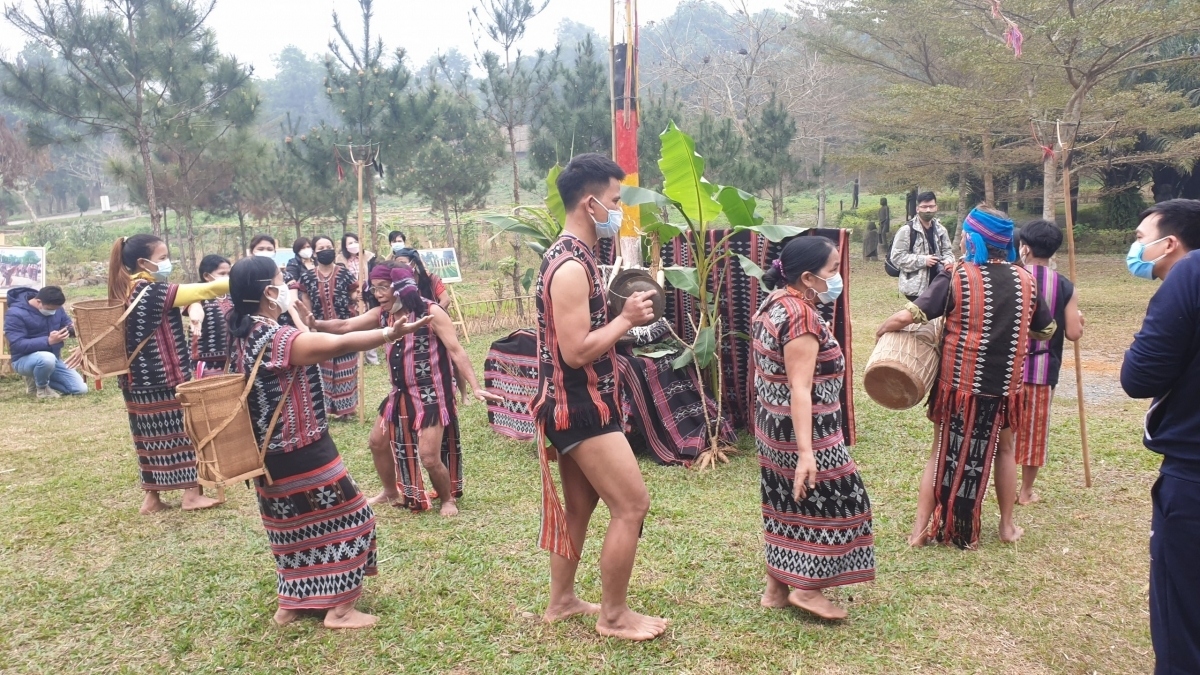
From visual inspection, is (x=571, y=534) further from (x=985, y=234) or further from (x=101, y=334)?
(x=101, y=334)


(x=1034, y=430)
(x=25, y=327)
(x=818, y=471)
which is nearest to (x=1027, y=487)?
(x=1034, y=430)

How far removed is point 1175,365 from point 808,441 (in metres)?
1.28

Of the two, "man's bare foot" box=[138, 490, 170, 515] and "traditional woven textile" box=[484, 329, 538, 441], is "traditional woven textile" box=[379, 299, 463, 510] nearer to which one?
"traditional woven textile" box=[484, 329, 538, 441]

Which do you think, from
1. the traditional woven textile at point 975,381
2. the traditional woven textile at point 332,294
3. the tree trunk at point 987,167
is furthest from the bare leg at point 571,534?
the tree trunk at point 987,167

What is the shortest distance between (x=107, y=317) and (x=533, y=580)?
10.2ft

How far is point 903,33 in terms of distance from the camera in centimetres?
2178

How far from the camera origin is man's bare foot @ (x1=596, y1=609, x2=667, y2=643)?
130 inches

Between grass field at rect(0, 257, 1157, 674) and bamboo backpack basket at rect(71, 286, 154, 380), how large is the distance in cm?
101

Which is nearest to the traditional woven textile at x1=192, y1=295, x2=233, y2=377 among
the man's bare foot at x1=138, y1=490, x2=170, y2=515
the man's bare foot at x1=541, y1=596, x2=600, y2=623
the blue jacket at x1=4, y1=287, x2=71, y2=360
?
A: the man's bare foot at x1=138, y1=490, x2=170, y2=515

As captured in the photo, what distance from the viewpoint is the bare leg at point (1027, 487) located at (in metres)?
4.83

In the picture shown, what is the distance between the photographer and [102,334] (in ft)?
16.1

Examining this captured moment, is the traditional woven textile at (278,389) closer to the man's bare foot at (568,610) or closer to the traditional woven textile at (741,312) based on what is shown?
the man's bare foot at (568,610)

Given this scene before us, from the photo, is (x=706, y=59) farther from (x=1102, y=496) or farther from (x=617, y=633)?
(x=617, y=633)

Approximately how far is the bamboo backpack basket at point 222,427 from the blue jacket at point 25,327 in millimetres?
7560
